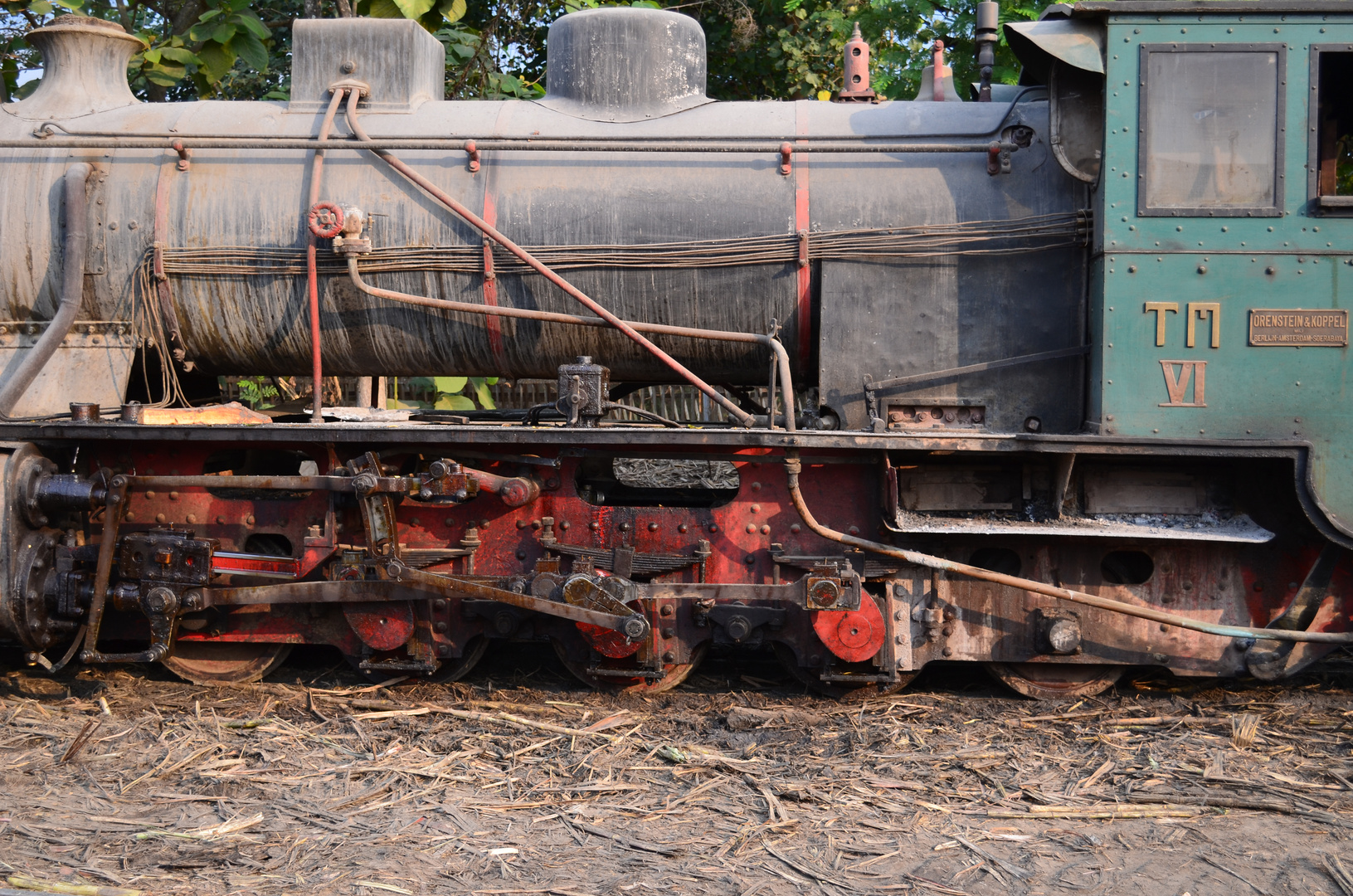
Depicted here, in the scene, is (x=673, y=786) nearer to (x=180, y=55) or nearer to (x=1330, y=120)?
(x=1330, y=120)

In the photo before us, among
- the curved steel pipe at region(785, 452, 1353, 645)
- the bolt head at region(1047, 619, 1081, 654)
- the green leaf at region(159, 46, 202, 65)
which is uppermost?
the green leaf at region(159, 46, 202, 65)

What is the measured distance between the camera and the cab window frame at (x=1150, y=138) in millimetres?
4488

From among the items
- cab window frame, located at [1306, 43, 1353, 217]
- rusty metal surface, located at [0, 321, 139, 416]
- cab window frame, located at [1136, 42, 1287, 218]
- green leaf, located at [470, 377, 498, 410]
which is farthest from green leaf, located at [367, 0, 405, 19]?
cab window frame, located at [1306, 43, 1353, 217]

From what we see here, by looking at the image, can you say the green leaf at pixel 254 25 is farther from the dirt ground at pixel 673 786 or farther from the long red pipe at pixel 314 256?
the dirt ground at pixel 673 786

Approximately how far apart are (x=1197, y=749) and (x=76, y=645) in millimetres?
4984

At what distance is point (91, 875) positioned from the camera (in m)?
3.43

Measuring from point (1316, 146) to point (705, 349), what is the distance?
2.75m

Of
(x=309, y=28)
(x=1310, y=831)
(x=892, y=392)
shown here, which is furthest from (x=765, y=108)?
(x=1310, y=831)

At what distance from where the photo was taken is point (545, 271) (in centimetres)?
505

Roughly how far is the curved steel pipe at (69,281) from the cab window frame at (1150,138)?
15.8 feet

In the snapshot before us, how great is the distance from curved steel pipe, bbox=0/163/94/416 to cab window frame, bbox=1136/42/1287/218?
15.8ft

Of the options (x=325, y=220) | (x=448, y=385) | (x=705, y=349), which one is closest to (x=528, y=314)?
(x=705, y=349)

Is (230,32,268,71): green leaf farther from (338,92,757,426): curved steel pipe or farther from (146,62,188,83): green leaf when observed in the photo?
(338,92,757,426): curved steel pipe

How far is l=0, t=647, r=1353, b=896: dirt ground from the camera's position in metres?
3.50
